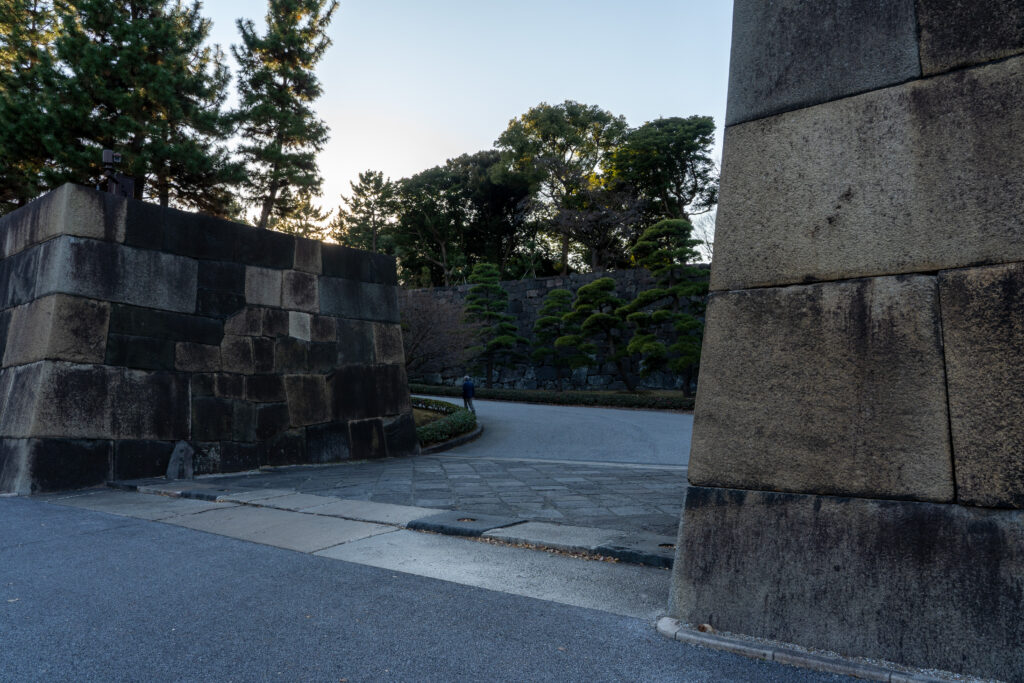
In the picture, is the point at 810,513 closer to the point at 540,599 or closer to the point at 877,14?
the point at 540,599

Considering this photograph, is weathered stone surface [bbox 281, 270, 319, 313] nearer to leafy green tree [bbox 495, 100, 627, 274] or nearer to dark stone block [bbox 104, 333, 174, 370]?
dark stone block [bbox 104, 333, 174, 370]

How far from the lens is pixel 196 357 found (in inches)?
288

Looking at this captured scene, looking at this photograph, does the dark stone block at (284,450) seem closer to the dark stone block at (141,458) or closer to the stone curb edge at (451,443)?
the dark stone block at (141,458)

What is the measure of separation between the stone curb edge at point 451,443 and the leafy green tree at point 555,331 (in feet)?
34.2

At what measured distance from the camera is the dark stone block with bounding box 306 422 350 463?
27.3 ft

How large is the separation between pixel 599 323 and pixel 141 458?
17.3 metres

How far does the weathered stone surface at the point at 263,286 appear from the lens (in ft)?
26.2

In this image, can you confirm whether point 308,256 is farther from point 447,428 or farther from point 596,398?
point 596,398

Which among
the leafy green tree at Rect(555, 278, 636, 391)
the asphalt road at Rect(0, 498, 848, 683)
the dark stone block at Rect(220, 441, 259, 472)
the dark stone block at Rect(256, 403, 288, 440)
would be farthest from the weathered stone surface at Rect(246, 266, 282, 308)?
the leafy green tree at Rect(555, 278, 636, 391)

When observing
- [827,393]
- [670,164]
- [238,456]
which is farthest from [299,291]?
[670,164]

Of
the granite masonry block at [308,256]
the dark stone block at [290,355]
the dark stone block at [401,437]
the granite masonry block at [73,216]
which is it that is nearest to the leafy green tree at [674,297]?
the dark stone block at [401,437]

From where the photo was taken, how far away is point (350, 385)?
29.2ft

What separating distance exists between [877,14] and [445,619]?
10.1 ft

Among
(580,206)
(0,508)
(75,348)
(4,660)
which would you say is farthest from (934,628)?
(580,206)
